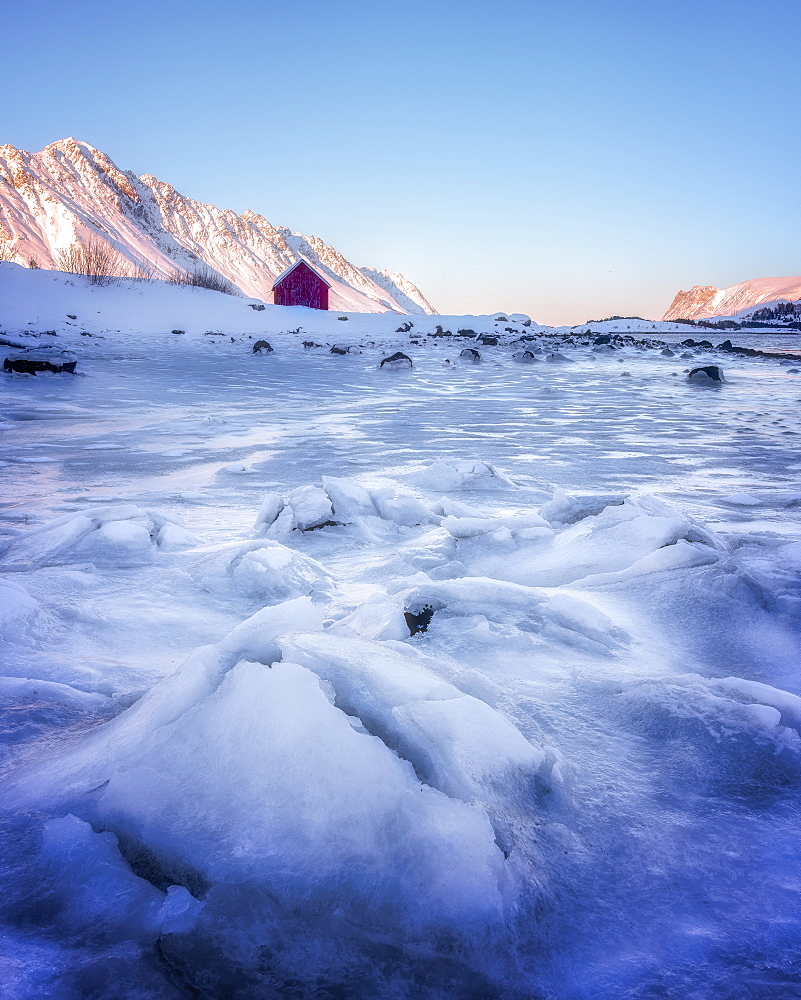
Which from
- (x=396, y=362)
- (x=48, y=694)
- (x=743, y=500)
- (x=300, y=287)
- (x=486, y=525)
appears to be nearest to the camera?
(x=48, y=694)

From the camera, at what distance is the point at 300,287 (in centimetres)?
3145

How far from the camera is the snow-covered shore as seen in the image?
657 mm

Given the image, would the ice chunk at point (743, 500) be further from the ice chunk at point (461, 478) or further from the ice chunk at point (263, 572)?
the ice chunk at point (263, 572)

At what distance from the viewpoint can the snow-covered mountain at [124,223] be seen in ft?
324

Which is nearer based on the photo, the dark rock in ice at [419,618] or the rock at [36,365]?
the dark rock in ice at [419,618]

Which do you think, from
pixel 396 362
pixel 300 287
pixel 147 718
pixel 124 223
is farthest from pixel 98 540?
pixel 124 223

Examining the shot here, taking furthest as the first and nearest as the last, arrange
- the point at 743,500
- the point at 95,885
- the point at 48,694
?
the point at 743,500
the point at 48,694
the point at 95,885

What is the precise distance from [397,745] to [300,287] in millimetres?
32997

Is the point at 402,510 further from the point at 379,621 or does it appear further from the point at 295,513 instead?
the point at 379,621

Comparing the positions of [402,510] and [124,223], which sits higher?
[124,223]

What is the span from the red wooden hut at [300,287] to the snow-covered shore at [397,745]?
1211 inches

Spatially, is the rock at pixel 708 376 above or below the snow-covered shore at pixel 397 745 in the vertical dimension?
above

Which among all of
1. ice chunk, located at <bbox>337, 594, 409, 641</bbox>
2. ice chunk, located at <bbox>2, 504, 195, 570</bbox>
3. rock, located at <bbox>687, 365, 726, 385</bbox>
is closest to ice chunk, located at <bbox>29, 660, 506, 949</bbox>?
ice chunk, located at <bbox>337, 594, 409, 641</bbox>

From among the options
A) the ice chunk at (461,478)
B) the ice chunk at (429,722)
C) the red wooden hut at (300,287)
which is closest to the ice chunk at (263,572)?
the ice chunk at (429,722)
